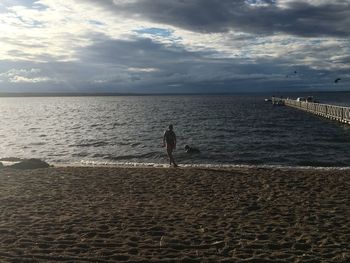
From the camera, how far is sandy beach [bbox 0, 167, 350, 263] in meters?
7.66

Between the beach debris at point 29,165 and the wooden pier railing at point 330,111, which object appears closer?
the beach debris at point 29,165

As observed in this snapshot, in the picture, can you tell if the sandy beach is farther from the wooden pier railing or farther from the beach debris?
the wooden pier railing

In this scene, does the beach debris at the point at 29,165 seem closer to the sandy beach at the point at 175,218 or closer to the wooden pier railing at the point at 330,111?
the sandy beach at the point at 175,218

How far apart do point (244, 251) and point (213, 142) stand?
26.1m

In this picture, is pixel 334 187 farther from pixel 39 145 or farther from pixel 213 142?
pixel 39 145

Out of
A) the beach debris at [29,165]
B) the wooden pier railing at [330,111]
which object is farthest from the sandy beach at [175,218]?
the wooden pier railing at [330,111]

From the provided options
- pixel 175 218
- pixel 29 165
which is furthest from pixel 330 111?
pixel 175 218

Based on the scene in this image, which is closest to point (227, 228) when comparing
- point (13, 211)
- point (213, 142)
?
point (13, 211)

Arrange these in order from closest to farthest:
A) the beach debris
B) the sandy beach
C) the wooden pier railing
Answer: the sandy beach < the beach debris < the wooden pier railing

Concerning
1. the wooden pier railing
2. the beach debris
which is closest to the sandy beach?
the beach debris

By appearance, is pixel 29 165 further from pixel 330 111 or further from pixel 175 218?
pixel 330 111

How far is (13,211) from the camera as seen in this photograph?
420 inches

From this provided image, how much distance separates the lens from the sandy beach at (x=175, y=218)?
766 cm

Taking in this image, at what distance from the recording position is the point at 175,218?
10.0 meters
